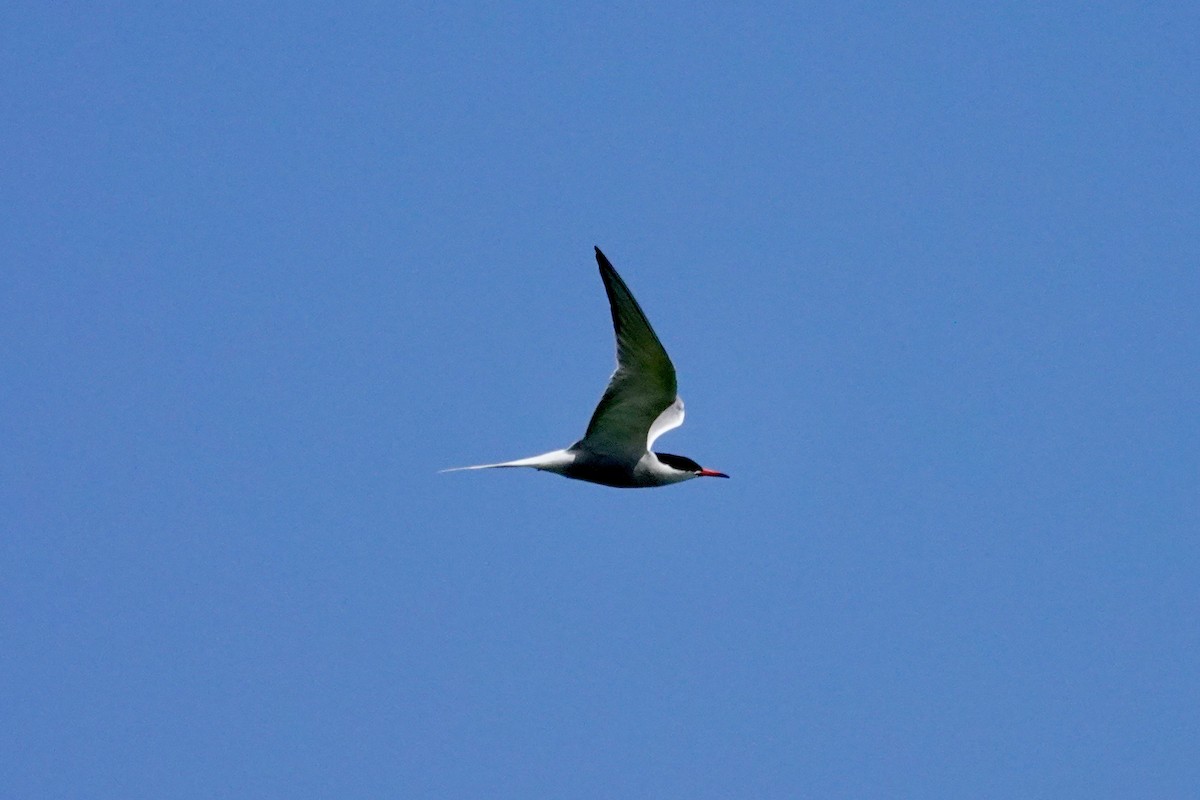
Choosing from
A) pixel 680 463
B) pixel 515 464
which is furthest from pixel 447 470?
pixel 680 463

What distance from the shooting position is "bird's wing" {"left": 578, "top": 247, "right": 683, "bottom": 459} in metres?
10.2

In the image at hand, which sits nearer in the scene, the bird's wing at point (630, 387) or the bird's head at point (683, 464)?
the bird's wing at point (630, 387)

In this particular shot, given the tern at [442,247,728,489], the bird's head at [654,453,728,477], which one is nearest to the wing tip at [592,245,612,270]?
the tern at [442,247,728,489]

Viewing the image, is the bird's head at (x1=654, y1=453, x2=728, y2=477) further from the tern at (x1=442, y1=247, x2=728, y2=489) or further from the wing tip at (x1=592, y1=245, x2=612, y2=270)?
the wing tip at (x1=592, y1=245, x2=612, y2=270)

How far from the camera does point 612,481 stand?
39.5 feet

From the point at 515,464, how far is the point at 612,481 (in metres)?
1.18

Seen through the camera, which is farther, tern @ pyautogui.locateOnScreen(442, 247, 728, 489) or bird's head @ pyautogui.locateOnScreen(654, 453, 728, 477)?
bird's head @ pyautogui.locateOnScreen(654, 453, 728, 477)

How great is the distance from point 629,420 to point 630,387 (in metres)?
0.48

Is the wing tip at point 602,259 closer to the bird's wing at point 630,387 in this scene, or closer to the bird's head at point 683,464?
the bird's wing at point 630,387

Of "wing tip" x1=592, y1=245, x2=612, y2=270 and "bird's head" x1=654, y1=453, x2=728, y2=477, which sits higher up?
"wing tip" x1=592, y1=245, x2=612, y2=270

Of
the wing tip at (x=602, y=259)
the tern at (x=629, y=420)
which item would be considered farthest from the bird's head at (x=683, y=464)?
the wing tip at (x=602, y=259)

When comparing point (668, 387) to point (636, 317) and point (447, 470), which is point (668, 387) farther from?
point (447, 470)

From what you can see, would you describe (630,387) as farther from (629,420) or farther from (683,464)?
(683,464)

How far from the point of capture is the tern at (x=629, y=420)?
1043cm
